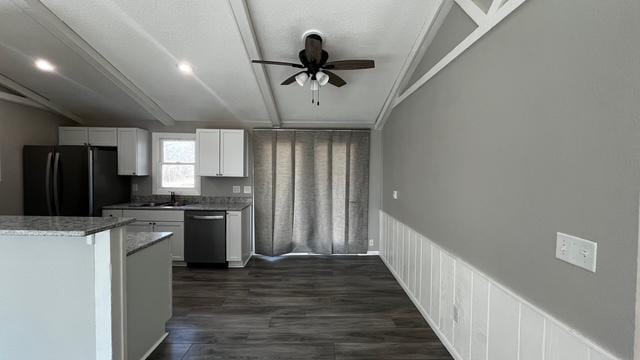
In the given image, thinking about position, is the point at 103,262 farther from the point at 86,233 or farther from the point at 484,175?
the point at 484,175

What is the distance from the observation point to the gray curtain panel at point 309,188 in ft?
15.1

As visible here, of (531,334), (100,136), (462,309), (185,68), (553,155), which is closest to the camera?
(553,155)

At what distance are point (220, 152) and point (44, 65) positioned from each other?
7.20 feet

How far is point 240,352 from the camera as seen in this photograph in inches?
86.4

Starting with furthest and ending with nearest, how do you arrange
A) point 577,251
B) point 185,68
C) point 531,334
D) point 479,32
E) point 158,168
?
point 158,168 < point 185,68 < point 479,32 < point 531,334 < point 577,251

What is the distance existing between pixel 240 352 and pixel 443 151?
7.90ft

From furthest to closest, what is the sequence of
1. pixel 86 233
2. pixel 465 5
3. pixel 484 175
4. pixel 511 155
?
pixel 465 5
pixel 484 175
pixel 511 155
pixel 86 233

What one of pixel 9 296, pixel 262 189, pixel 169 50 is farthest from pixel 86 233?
pixel 262 189

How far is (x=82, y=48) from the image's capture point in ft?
9.05

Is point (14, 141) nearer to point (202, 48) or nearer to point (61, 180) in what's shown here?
point (61, 180)

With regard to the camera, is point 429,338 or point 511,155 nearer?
point 511,155

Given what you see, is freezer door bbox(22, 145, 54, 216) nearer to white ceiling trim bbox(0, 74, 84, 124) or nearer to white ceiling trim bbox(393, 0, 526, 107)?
white ceiling trim bbox(0, 74, 84, 124)

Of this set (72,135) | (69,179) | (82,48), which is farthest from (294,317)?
(72,135)

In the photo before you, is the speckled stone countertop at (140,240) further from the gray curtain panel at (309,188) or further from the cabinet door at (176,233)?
the gray curtain panel at (309,188)
